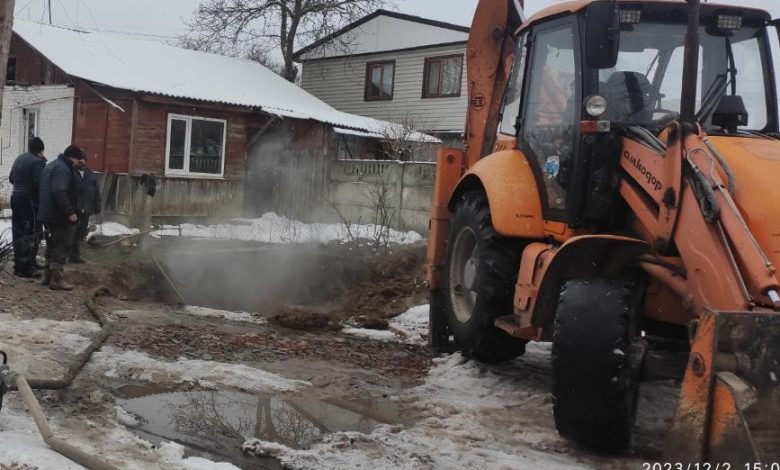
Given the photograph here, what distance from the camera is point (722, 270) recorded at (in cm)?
380

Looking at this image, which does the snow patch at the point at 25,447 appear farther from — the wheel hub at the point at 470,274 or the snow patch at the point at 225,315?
the snow patch at the point at 225,315

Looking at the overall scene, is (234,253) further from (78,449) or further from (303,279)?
(78,449)

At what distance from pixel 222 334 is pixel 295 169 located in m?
12.3

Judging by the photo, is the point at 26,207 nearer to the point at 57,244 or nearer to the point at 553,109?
the point at 57,244

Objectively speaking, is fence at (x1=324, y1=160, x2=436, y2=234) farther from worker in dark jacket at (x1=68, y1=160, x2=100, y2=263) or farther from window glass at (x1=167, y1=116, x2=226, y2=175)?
worker in dark jacket at (x1=68, y1=160, x2=100, y2=263)

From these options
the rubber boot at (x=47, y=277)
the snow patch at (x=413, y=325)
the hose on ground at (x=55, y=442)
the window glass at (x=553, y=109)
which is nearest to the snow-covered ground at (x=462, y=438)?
the hose on ground at (x=55, y=442)

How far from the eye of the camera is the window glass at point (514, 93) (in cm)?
608

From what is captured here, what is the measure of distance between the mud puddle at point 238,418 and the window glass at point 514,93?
2.61 metres

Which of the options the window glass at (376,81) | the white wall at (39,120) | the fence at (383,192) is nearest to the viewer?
the fence at (383,192)

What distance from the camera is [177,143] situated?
17.5 metres

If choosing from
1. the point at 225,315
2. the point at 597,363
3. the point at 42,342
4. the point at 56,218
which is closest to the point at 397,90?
the point at 225,315

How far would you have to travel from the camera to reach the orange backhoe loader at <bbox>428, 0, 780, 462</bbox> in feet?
11.2

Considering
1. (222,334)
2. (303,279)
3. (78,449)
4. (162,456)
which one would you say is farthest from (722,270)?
(303,279)

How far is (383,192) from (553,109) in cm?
970
